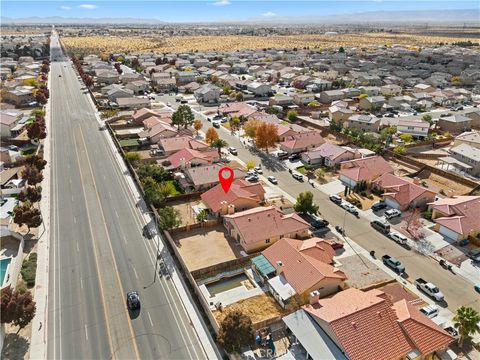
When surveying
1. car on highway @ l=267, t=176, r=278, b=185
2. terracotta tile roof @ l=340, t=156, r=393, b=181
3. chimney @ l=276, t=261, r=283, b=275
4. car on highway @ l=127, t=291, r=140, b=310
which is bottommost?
car on highway @ l=127, t=291, r=140, b=310

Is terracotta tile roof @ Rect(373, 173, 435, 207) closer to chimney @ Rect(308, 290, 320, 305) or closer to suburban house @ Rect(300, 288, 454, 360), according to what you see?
suburban house @ Rect(300, 288, 454, 360)

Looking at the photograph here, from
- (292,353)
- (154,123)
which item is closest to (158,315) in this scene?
(292,353)

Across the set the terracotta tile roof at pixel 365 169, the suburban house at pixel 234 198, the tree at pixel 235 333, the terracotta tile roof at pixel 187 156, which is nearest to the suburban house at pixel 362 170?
the terracotta tile roof at pixel 365 169

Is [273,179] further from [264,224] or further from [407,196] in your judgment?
[407,196]

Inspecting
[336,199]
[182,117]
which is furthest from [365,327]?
[182,117]

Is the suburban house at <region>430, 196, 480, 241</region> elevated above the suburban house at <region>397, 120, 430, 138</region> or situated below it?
below

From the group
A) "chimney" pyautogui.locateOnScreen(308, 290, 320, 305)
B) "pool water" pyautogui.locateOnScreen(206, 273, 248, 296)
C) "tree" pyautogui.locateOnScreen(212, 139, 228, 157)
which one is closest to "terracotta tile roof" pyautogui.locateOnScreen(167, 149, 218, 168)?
"tree" pyautogui.locateOnScreen(212, 139, 228, 157)
